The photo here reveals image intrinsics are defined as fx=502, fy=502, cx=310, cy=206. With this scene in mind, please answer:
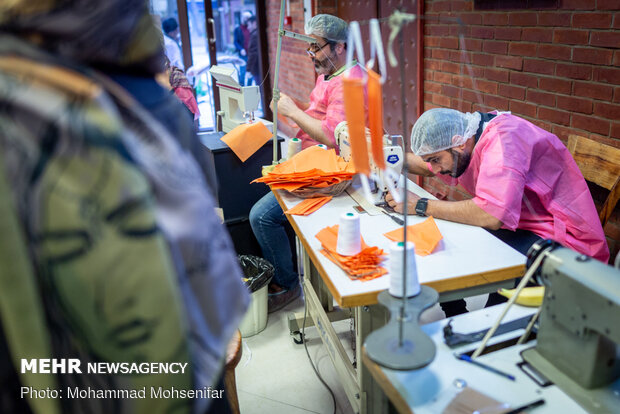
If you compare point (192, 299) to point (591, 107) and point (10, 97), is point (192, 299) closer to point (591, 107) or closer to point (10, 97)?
point (10, 97)

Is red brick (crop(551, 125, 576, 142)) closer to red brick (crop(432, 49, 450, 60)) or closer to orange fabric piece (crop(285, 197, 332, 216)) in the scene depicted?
red brick (crop(432, 49, 450, 60))

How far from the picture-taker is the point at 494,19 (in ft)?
8.58

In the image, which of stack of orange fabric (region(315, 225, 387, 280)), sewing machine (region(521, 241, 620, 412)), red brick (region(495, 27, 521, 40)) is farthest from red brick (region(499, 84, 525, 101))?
sewing machine (region(521, 241, 620, 412))

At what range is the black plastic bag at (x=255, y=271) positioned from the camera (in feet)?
7.64

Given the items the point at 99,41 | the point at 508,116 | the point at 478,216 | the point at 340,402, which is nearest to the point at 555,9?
the point at 508,116

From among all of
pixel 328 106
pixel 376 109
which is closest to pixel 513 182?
pixel 376 109

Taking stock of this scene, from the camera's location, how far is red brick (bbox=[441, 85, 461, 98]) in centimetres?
301

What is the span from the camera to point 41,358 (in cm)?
56

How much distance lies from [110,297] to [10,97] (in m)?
0.23

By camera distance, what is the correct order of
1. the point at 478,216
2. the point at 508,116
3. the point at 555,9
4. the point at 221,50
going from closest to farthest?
the point at 478,216 < the point at 508,116 < the point at 555,9 < the point at 221,50

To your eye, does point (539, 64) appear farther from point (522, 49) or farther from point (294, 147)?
point (294, 147)

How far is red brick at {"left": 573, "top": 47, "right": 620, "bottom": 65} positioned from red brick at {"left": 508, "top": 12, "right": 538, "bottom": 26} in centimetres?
31

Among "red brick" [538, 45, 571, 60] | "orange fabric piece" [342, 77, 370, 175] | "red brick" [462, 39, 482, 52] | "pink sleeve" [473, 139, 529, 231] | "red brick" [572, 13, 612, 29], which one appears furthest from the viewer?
"red brick" [462, 39, 482, 52]

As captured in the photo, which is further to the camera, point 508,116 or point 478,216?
point 508,116
